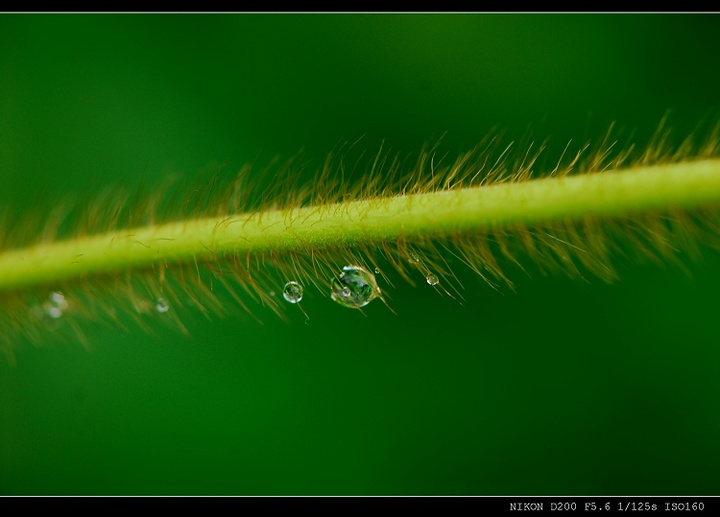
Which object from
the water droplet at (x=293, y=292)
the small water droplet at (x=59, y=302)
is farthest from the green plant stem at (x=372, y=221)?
the water droplet at (x=293, y=292)

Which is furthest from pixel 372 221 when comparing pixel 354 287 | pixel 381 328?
pixel 381 328

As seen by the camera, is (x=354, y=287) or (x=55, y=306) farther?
(x=55, y=306)

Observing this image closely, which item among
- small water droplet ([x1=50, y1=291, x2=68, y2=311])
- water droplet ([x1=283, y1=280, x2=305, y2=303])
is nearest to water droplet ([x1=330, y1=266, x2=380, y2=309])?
water droplet ([x1=283, y1=280, x2=305, y2=303])

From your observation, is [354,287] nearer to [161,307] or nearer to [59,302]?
[161,307]

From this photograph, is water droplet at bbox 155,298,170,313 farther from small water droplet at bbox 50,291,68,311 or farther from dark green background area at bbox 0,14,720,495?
dark green background area at bbox 0,14,720,495

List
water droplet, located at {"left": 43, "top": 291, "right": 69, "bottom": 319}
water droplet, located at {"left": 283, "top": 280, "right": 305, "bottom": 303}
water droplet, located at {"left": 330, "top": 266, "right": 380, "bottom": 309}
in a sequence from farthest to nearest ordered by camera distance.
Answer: water droplet, located at {"left": 43, "top": 291, "right": 69, "bottom": 319}
water droplet, located at {"left": 283, "top": 280, "right": 305, "bottom": 303}
water droplet, located at {"left": 330, "top": 266, "right": 380, "bottom": 309}

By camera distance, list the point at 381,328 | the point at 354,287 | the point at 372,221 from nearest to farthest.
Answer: the point at 372,221 → the point at 354,287 → the point at 381,328

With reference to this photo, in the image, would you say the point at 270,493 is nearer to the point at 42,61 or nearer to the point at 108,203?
the point at 108,203
